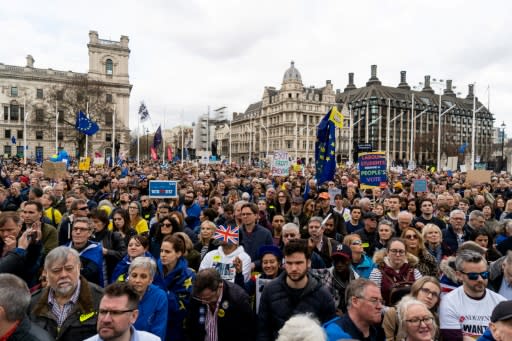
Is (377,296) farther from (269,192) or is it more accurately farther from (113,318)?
(269,192)

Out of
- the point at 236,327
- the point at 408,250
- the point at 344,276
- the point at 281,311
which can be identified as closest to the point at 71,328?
the point at 236,327

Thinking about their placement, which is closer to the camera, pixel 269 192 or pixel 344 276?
pixel 344 276

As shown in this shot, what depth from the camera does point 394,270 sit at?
4.54m

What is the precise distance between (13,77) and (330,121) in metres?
73.2

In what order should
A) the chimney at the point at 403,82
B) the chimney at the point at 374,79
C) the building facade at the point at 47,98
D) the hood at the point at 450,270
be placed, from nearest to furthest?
1. the hood at the point at 450,270
2. the building facade at the point at 47,98
3. the chimney at the point at 374,79
4. the chimney at the point at 403,82

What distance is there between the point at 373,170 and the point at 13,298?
34.3 ft

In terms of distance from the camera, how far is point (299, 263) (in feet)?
11.9

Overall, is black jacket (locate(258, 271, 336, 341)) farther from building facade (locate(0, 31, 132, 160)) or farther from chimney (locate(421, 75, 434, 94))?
chimney (locate(421, 75, 434, 94))

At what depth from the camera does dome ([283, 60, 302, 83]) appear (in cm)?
8650

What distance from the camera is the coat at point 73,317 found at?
3.21 meters

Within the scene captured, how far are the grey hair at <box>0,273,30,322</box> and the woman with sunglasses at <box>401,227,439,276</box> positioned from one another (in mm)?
4255

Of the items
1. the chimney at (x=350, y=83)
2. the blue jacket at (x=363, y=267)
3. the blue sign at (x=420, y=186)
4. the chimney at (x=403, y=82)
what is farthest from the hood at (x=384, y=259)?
the chimney at (x=403, y=82)

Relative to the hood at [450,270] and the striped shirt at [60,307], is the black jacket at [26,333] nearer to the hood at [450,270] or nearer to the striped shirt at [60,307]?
the striped shirt at [60,307]

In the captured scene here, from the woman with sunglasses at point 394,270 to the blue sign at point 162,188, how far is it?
5.90 m
